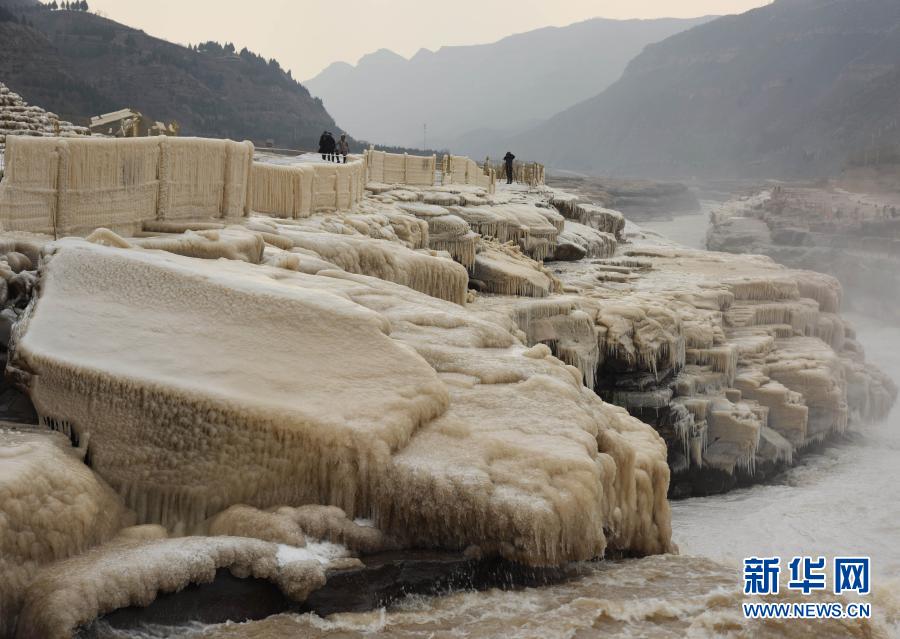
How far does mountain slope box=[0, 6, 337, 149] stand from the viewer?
5641 cm

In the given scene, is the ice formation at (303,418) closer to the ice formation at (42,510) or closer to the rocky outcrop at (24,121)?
the ice formation at (42,510)

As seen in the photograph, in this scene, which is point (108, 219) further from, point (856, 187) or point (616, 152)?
point (616, 152)

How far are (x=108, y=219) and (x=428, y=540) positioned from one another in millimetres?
6046

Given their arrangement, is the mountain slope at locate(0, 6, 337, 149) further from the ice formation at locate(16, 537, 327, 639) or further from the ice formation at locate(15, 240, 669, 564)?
the ice formation at locate(16, 537, 327, 639)

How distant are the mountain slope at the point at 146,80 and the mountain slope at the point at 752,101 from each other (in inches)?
2180

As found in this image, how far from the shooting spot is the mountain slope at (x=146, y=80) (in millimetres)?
56406

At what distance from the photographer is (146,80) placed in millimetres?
72188

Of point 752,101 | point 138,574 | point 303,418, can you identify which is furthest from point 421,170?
point 752,101

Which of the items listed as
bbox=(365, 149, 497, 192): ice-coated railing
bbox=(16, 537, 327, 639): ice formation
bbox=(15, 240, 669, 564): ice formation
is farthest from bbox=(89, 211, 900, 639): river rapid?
bbox=(365, 149, 497, 192): ice-coated railing

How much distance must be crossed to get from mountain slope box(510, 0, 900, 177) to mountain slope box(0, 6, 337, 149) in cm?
5538

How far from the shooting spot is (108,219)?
10.5 meters

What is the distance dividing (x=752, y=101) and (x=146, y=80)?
286 feet

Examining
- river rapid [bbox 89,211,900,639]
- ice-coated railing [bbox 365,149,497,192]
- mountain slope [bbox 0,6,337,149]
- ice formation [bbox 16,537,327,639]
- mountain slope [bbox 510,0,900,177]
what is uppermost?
mountain slope [bbox 510,0,900,177]

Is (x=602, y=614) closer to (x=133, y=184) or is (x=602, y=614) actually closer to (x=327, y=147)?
(x=133, y=184)
